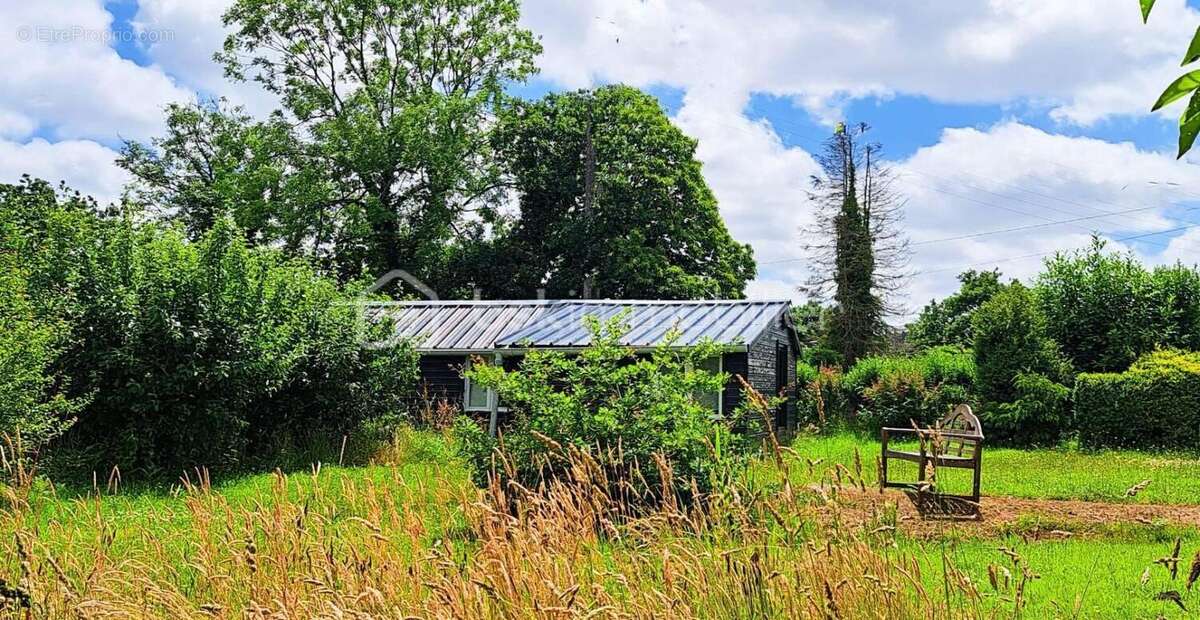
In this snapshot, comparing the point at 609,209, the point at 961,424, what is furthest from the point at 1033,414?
the point at 609,209

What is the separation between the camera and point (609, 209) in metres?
32.0

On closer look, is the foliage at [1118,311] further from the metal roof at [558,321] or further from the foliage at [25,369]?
the foliage at [25,369]

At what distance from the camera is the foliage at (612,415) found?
311 inches

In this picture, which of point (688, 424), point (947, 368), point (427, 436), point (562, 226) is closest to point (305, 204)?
point (562, 226)

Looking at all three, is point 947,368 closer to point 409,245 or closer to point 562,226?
point 562,226

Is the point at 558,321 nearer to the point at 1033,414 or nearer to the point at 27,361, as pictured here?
the point at 1033,414

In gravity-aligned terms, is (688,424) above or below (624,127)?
below

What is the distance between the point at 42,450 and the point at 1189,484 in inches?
574

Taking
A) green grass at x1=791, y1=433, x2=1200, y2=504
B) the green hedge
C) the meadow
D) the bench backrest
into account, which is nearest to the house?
green grass at x1=791, y1=433, x2=1200, y2=504

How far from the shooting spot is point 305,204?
104 feet

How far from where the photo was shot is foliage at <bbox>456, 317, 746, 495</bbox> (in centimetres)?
791

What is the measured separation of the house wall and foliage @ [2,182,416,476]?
31.5ft

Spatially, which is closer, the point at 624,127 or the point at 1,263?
the point at 1,263

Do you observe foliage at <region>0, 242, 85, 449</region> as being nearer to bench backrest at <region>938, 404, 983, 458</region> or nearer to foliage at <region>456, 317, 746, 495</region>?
foliage at <region>456, 317, 746, 495</region>
